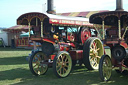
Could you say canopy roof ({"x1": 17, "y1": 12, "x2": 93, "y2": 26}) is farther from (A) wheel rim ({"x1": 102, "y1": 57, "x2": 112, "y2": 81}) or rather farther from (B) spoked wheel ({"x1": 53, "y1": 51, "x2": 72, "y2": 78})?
(A) wheel rim ({"x1": 102, "y1": 57, "x2": 112, "y2": 81})

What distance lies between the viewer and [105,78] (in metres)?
5.40

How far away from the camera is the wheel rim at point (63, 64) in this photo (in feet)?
19.7

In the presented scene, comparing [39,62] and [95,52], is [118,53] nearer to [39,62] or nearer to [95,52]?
[95,52]

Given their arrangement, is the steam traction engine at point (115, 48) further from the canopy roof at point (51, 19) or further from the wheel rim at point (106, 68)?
the canopy roof at point (51, 19)

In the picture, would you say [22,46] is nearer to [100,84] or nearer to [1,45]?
[1,45]

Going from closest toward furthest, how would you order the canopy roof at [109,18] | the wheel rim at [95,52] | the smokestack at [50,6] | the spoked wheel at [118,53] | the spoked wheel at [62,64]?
the spoked wheel at [118,53], the canopy roof at [109,18], the spoked wheel at [62,64], the wheel rim at [95,52], the smokestack at [50,6]

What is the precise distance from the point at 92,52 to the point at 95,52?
0.40ft

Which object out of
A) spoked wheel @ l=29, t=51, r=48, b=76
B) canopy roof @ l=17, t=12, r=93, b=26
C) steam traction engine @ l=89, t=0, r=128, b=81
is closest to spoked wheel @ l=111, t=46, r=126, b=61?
steam traction engine @ l=89, t=0, r=128, b=81

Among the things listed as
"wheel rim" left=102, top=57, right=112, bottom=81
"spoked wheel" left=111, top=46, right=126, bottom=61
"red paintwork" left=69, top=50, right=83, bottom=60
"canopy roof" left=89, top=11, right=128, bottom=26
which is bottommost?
"wheel rim" left=102, top=57, right=112, bottom=81

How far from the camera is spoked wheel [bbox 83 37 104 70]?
6.59m

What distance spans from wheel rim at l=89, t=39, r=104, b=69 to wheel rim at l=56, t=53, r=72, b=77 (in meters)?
0.86

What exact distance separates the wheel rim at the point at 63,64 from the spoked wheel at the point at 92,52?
2.07 feet

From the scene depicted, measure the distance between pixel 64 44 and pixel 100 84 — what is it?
7.39 ft

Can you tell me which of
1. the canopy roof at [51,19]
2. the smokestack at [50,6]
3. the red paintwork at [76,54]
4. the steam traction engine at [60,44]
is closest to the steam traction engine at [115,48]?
the steam traction engine at [60,44]
